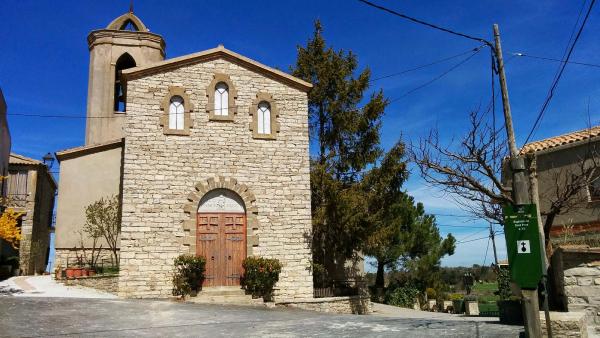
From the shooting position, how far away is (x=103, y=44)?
25.9 meters

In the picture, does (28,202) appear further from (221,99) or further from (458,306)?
(458,306)

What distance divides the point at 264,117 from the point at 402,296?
1355cm

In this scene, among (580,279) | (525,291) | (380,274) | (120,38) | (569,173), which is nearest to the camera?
(525,291)

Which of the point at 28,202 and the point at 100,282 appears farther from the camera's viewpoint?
the point at 28,202

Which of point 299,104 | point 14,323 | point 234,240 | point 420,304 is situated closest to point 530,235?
point 14,323

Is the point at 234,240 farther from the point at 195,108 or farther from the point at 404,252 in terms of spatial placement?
the point at 404,252

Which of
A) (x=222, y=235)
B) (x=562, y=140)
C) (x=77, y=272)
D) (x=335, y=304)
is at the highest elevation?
(x=562, y=140)

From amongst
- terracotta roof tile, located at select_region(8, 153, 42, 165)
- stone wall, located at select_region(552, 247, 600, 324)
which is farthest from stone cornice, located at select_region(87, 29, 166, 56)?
stone wall, located at select_region(552, 247, 600, 324)

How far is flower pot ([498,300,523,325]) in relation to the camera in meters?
10.1

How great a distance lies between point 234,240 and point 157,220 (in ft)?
7.84

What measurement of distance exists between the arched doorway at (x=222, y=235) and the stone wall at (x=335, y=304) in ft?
6.01

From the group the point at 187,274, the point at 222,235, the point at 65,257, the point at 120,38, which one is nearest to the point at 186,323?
the point at 187,274

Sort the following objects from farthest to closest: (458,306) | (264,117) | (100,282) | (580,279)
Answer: (458,306)
(264,117)
(100,282)
(580,279)

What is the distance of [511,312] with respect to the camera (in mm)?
10234
